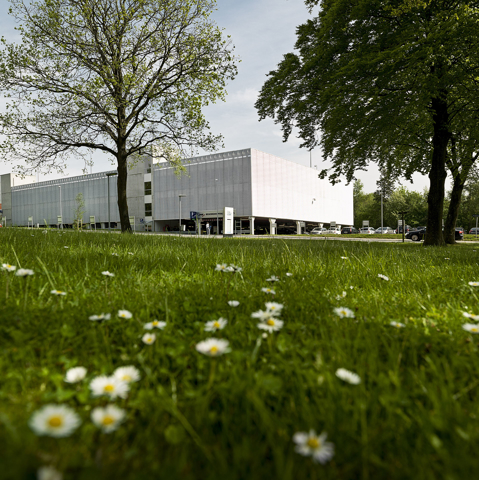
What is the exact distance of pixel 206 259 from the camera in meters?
3.85

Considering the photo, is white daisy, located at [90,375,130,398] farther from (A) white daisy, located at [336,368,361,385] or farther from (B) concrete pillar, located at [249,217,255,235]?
(B) concrete pillar, located at [249,217,255,235]

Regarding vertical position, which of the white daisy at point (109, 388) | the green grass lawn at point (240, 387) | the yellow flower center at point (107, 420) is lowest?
the green grass lawn at point (240, 387)

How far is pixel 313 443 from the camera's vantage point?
2.33 feet

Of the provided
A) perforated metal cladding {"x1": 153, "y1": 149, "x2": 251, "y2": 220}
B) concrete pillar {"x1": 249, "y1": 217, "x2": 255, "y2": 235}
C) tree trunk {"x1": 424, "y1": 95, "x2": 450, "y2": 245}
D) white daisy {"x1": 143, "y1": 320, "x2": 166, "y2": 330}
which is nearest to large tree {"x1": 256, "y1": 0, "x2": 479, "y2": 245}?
tree trunk {"x1": 424, "y1": 95, "x2": 450, "y2": 245}

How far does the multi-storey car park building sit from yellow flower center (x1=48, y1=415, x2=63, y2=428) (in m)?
45.9

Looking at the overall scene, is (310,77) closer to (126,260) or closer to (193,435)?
(126,260)

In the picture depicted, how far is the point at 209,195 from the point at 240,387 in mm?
58481

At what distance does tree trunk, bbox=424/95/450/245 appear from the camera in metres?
13.3

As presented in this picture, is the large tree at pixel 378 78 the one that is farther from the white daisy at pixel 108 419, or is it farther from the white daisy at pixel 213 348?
the white daisy at pixel 108 419

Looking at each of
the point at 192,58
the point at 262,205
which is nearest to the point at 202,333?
the point at 192,58

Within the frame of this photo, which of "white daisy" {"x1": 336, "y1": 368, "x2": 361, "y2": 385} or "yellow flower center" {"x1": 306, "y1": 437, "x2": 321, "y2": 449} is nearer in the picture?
"yellow flower center" {"x1": 306, "y1": 437, "x2": 321, "y2": 449}

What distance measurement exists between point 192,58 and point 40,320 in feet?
59.0

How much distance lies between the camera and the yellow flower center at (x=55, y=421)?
637mm

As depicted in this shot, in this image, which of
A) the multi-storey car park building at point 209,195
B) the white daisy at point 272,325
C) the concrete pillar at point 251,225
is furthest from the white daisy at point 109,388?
the concrete pillar at point 251,225
